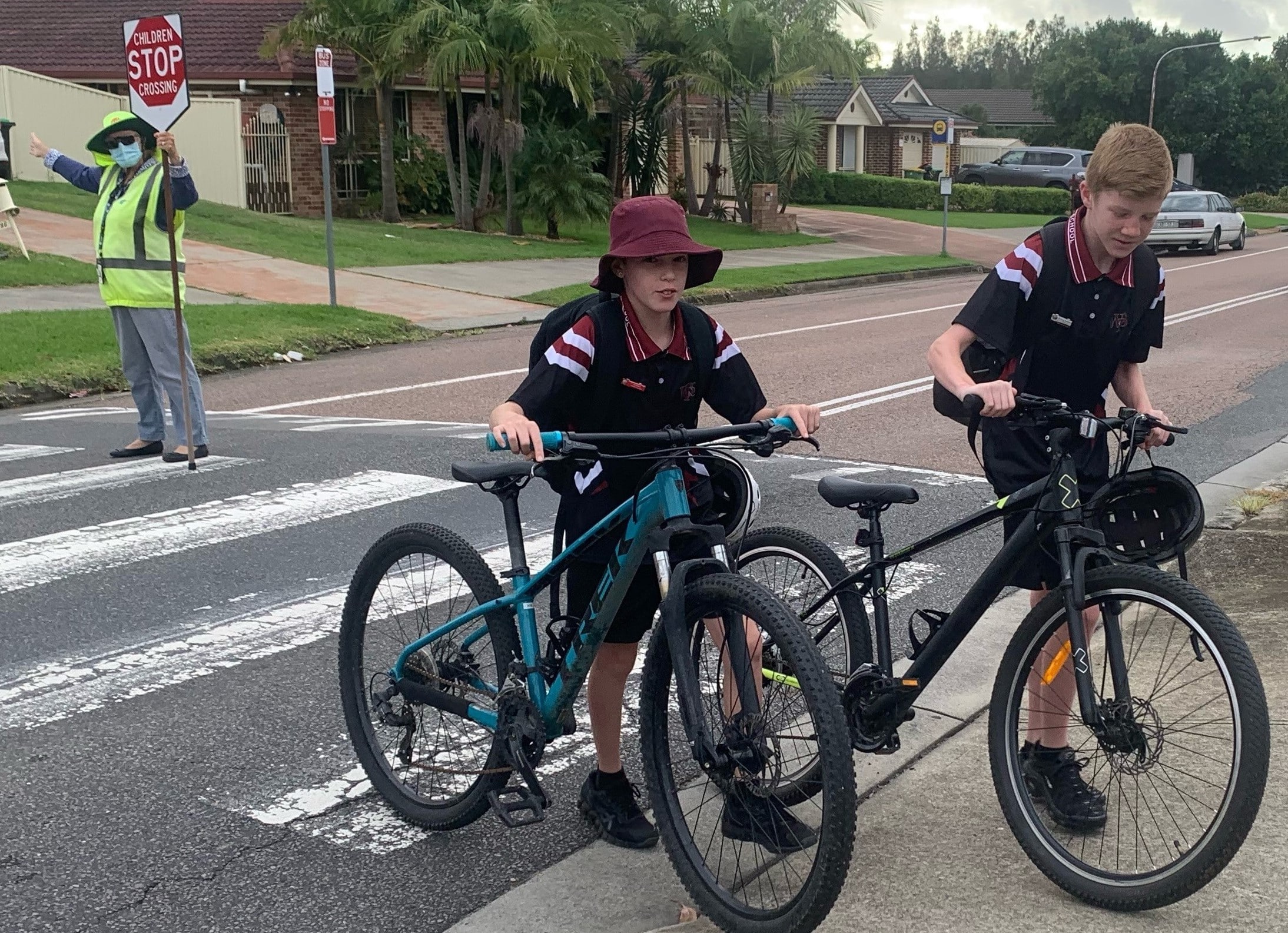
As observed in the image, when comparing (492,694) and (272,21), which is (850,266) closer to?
(272,21)

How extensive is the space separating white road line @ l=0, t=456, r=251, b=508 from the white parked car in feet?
85.0

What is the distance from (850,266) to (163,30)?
1725 centimetres

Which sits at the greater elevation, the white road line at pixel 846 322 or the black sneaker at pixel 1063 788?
the black sneaker at pixel 1063 788

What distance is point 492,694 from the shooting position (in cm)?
379

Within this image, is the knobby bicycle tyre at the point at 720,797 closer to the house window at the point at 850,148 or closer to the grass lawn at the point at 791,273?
the grass lawn at the point at 791,273

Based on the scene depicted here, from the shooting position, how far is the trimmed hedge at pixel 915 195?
45625 mm

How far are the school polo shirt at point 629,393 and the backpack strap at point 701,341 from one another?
1 cm

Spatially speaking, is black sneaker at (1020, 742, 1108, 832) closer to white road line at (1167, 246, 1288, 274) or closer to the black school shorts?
the black school shorts

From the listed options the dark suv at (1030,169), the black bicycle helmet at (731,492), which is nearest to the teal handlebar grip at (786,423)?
the black bicycle helmet at (731,492)

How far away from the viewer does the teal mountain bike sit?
3.12 meters

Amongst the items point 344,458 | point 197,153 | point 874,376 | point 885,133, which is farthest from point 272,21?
point 885,133

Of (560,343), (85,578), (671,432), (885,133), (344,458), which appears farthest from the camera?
(885,133)

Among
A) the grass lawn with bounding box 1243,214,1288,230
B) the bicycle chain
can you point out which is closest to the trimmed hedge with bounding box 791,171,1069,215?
the grass lawn with bounding box 1243,214,1288,230

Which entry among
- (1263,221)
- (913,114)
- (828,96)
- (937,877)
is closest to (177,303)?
(937,877)
